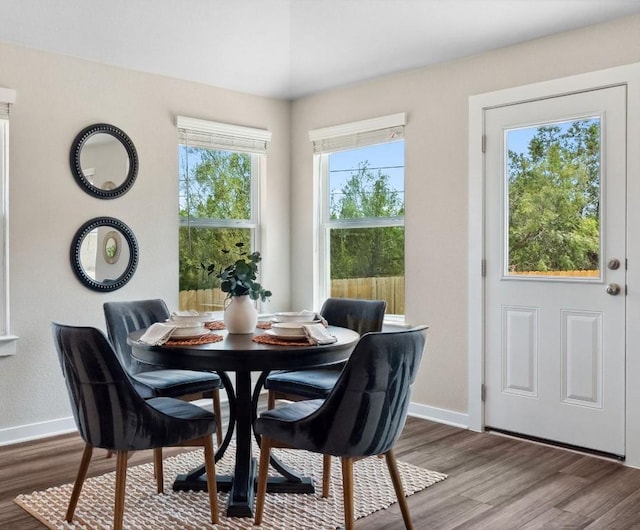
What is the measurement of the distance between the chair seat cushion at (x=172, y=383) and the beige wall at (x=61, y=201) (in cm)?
85

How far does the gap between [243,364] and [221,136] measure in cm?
261

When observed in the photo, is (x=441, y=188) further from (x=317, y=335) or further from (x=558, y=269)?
(x=317, y=335)

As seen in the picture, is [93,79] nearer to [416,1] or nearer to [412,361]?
[416,1]

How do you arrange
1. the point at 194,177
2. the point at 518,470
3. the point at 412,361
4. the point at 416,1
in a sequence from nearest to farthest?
the point at 412,361, the point at 518,470, the point at 416,1, the point at 194,177

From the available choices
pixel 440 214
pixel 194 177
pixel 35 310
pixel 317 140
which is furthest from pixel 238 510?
pixel 317 140

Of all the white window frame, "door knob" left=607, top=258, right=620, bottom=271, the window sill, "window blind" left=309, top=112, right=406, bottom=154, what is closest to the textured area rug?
the window sill

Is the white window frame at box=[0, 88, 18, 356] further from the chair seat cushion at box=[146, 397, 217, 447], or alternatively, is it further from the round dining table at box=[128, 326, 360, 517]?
the chair seat cushion at box=[146, 397, 217, 447]

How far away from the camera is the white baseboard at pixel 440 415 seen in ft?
13.1

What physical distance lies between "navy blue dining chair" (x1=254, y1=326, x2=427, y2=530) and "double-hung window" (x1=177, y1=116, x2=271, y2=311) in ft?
7.62

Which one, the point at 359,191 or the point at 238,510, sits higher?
the point at 359,191

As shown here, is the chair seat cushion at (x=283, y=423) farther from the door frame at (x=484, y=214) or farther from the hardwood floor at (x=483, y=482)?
the door frame at (x=484, y=214)

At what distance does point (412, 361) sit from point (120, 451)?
117 centimetres

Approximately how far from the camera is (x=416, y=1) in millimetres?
3471

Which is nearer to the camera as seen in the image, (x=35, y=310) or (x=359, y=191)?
(x=35, y=310)
